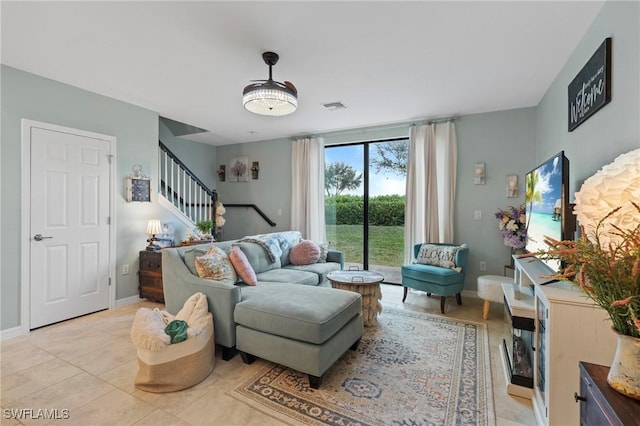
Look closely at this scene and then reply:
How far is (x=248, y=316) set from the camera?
7.36 ft

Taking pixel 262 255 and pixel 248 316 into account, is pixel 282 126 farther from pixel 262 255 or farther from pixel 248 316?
pixel 248 316

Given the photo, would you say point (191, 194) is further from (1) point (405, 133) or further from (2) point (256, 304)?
(1) point (405, 133)

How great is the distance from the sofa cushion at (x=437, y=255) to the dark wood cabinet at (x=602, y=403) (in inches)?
105

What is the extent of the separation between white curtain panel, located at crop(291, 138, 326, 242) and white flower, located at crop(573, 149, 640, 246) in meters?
4.00

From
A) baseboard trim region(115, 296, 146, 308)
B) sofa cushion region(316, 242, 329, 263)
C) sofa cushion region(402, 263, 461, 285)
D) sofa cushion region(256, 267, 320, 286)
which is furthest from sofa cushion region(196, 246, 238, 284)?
sofa cushion region(402, 263, 461, 285)

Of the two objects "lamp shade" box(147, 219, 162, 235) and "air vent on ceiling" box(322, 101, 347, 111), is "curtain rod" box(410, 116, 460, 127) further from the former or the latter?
"lamp shade" box(147, 219, 162, 235)

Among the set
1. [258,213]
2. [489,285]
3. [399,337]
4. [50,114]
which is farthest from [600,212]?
[258,213]

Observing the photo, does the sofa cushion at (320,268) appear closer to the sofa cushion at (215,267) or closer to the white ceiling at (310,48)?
the sofa cushion at (215,267)

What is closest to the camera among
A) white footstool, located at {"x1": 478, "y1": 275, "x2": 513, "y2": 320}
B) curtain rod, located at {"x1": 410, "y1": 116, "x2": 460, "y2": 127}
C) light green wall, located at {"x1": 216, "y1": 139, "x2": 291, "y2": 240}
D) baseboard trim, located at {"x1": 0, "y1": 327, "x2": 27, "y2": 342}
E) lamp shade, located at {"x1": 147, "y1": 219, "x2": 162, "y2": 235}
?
baseboard trim, located at {"x1": 0, "y1": 327, "x2": 27, "y2": 342}

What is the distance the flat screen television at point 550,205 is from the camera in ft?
5.75

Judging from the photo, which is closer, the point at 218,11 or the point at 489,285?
the point at 218,11

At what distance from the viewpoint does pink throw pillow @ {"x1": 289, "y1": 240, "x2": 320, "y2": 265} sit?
3967 mm

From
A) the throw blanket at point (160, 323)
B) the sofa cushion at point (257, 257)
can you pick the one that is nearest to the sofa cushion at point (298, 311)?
the throw blanket at point (160, 323)

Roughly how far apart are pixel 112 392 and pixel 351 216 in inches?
151
